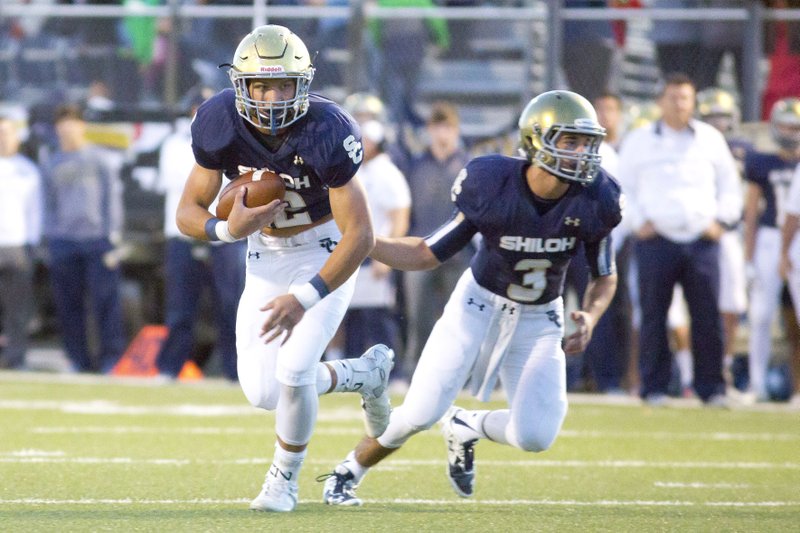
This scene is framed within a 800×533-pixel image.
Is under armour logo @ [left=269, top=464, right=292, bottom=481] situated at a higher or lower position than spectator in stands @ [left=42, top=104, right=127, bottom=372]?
higher

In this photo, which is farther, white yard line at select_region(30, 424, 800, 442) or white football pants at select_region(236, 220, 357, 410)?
white yard line at select_region(30, 424, 800, 442)

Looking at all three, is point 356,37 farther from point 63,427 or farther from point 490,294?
point 490,294

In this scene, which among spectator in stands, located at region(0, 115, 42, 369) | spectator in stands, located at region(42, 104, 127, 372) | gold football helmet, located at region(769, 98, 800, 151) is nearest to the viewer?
gold football helmet, located at region(769, 98, 800, 151)

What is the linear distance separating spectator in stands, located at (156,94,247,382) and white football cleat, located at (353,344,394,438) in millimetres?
4417

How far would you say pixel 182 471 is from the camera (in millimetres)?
5984

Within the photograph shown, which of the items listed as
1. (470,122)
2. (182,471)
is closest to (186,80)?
(470,122)

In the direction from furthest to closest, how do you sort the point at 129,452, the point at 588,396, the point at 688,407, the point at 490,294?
the point at 588,396 → the point at 688,407 → the point at 129,452 → the point at 490,294

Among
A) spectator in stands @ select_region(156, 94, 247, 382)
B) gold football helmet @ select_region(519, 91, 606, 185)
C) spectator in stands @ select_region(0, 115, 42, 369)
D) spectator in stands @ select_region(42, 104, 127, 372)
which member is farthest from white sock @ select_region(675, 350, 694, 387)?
gold football helmet @ select_region(519, 91, 606, 185)

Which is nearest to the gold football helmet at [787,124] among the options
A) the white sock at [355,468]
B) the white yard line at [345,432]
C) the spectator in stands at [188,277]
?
the white yard line at [345,432]

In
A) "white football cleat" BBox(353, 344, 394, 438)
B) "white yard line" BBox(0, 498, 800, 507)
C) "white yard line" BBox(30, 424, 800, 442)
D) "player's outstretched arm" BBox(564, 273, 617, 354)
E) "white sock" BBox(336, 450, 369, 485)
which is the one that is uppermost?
"player's outstretched arm" BBox(564, 273, 617, 354)

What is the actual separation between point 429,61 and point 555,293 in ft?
18.2

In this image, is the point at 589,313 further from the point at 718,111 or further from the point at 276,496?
the point at 718,111

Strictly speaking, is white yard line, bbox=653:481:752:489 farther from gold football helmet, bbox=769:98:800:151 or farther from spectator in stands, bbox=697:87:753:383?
gold football helmet, bbox=769:98:800:151

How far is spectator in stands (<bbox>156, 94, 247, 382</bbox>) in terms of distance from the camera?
9711mm
